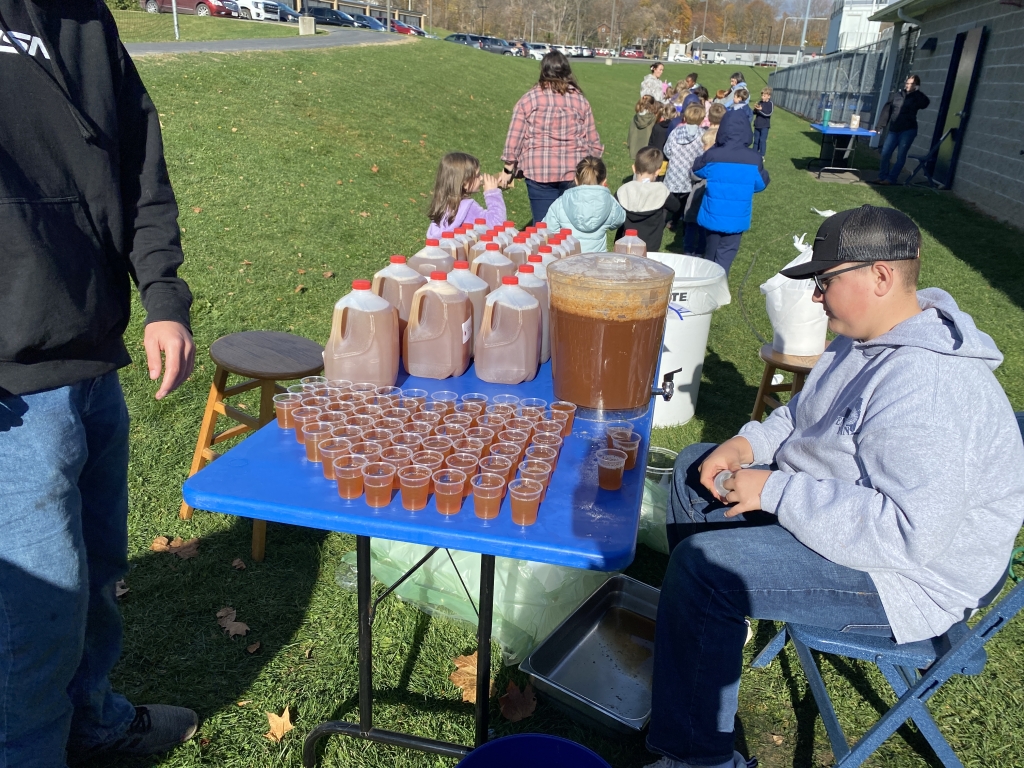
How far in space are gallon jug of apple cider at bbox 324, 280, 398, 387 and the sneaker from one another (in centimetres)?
129

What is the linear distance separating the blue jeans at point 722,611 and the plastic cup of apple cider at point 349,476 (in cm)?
96

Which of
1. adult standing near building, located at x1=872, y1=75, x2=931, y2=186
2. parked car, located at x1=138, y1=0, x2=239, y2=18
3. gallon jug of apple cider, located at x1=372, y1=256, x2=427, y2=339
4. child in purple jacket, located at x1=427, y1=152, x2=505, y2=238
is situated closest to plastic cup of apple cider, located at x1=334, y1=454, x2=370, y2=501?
gallon jug of apple cider, located at x1=372, y1=256, x2=427, y2=339

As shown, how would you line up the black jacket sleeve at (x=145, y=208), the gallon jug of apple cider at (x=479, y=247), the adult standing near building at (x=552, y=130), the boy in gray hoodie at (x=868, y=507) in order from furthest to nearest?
the adult standing near building at (x=552, y=130)
the gallon jug of apple cider at (x=479, y=247)
the black jacket sleeve at (x=145, y=208)
the boy in gray hoodie at (x=868, y=507)

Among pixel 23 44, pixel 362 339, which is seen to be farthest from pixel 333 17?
pixel 23 44

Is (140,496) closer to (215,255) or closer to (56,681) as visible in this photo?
(56,681)

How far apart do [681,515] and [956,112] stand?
606 inches

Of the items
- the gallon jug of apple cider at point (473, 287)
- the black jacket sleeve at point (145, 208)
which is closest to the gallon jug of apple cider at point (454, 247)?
the gallon jug of apple cider at point (473, 287)

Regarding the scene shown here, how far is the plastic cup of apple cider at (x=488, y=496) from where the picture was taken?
1671mm

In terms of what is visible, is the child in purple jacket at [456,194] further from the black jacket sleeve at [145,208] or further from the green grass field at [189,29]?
the green grass field at [189,29]

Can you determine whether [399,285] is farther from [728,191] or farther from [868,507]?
[728,191]

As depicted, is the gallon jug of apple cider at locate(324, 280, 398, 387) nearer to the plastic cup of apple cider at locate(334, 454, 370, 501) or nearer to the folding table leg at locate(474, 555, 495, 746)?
the plastic cup of apple cider at locate(334, 454, 370, 501)

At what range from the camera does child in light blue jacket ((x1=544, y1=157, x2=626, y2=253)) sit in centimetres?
584

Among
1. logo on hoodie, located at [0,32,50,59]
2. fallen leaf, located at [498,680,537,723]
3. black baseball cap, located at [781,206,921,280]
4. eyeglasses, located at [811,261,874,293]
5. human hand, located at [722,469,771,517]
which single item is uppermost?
logo on hoodie, located at [0,32,50,59]

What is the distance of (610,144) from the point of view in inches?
739
